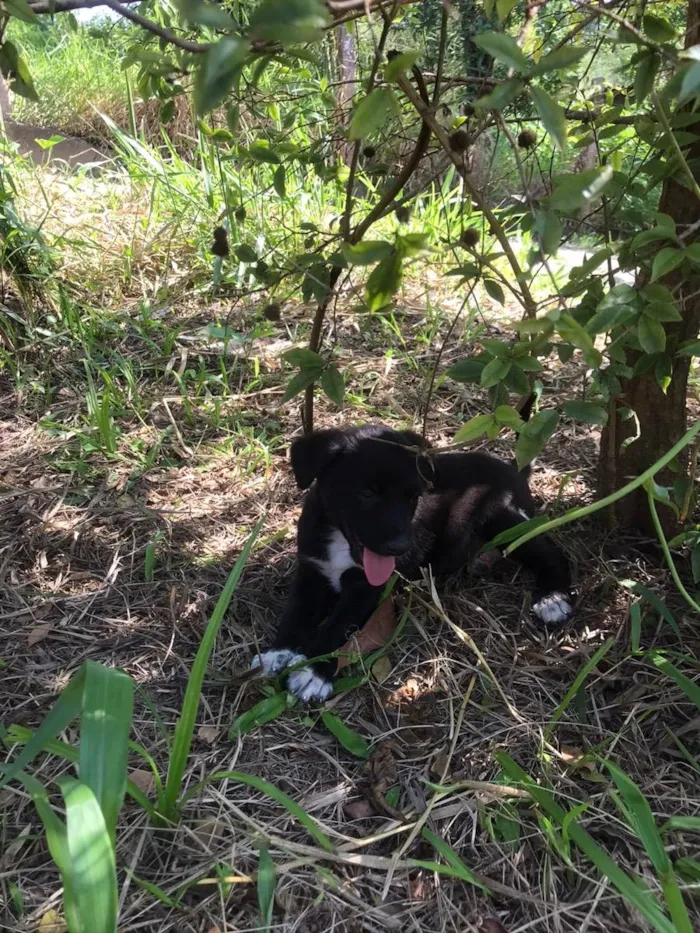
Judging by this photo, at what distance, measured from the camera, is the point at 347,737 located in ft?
5.88

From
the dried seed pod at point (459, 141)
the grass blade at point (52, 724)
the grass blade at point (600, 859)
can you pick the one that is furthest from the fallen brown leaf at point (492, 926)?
the dried seed pod at point (459, 141)

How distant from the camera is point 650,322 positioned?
4.47ft

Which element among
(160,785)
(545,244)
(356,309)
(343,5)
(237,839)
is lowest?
(237,839)

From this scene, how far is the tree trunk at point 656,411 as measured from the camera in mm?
2018

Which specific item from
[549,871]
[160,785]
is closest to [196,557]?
[160,785]

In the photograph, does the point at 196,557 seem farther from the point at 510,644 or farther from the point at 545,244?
the point at 545,244

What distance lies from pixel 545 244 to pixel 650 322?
1.04 ft

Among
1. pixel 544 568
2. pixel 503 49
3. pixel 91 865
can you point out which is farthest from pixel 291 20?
pixel 544 568

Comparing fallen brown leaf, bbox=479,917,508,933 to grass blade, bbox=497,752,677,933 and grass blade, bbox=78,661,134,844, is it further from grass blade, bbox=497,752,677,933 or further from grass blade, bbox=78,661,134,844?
grass blade, bbox=78,661,134,844

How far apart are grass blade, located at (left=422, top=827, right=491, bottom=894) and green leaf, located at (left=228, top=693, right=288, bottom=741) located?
18.8 inches

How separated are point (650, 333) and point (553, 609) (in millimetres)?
1065

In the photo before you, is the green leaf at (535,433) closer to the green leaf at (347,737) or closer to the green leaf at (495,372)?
the green leaf at (495,372)

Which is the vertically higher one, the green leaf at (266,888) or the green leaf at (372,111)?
the green leaf at (372,111)

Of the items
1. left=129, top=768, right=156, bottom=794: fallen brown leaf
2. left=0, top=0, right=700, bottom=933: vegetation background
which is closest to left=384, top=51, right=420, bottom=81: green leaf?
left=0, top=0, right=700, bottom=933: vegetation background
